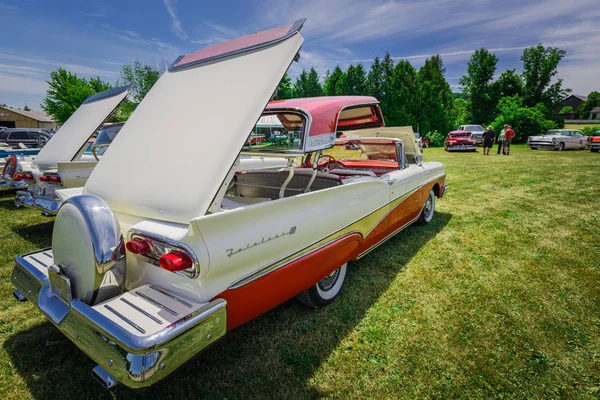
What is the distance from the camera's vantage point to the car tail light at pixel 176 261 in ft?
5.26

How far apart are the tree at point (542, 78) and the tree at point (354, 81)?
17734 millimetres

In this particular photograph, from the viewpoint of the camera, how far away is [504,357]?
7.20ft

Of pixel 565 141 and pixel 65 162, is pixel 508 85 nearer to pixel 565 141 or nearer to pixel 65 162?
pixel 565 141

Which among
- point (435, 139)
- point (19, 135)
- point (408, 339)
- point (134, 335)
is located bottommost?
point (408, 339)

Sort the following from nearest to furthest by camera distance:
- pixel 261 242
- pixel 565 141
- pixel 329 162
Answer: pixel 261 242, pixel 329 162, pixel 565 141

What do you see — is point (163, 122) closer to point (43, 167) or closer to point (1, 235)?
point (43, 167)

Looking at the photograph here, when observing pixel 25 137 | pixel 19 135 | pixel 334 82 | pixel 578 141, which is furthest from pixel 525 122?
pixel 19 135

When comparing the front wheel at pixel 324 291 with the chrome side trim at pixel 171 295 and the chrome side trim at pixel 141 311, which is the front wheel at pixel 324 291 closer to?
the chrome side trim at pixel 171 295

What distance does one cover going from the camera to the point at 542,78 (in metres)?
33.1

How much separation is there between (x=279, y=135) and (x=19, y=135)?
14.3 metres

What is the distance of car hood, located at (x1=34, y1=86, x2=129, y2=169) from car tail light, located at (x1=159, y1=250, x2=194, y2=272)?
3.82m

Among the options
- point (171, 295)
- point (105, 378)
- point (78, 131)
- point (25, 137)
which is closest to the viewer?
point (105, 378)

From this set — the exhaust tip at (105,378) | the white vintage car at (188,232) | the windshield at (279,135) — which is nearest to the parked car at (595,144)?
the white vintage car at (188,232)

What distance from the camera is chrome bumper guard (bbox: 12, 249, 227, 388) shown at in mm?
1353
